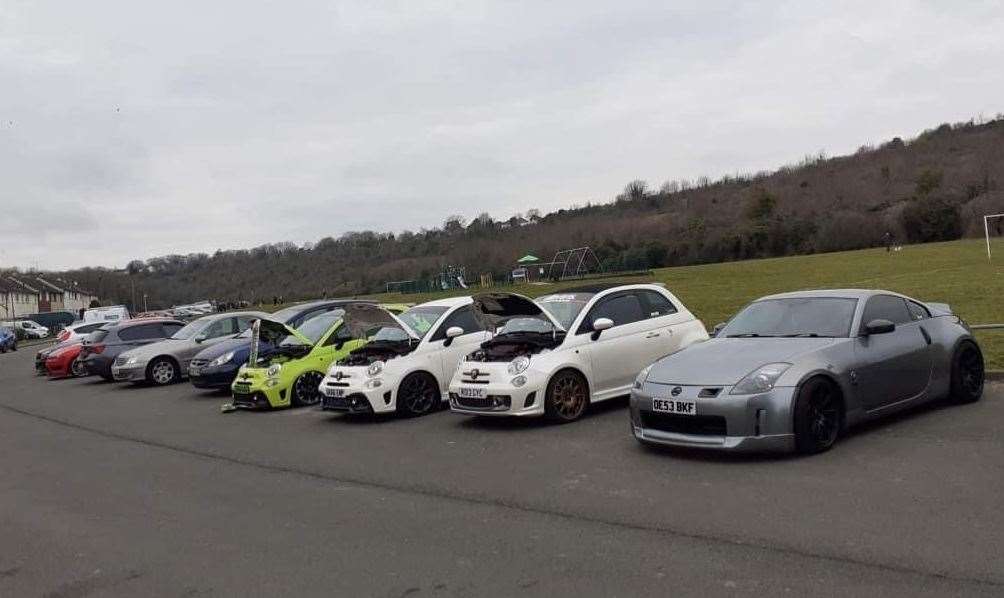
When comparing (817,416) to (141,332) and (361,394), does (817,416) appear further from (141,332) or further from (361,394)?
(141,332)

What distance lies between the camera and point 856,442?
776cm

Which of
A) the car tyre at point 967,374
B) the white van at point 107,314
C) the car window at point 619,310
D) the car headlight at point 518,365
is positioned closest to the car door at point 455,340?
the car headlight at point 518,365

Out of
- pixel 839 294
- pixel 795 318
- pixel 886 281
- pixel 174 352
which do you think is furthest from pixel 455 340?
pixel 886 281

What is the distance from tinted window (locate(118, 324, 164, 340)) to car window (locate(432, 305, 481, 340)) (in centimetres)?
1301

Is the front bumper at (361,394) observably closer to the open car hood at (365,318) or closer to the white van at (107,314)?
the open car hood at (365,318)

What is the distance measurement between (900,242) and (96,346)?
76251mm

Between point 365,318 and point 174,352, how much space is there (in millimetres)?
8076

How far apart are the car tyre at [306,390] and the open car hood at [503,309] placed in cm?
320

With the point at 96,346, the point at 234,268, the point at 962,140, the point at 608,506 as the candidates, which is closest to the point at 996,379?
the point at 608,506

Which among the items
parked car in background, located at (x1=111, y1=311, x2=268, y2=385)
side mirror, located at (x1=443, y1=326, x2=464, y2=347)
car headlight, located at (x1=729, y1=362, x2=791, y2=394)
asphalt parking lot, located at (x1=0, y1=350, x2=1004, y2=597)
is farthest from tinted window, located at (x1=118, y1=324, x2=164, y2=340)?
car headlight, located at (x1=729, y1=362, x2=791, y2=394)

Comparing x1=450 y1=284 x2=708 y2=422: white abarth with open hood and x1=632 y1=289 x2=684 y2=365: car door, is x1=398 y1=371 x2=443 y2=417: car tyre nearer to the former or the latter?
x1=450 y1=284 x2=708 y2=422: white abarth with open hood

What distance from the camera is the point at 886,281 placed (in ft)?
121

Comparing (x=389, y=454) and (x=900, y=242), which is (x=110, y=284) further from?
(x=389, y=454)

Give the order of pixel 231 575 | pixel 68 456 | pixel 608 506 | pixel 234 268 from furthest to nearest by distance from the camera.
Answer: pixel 234 268 → pixel 68 456 → pixel 608 506 → pixel 231 575
